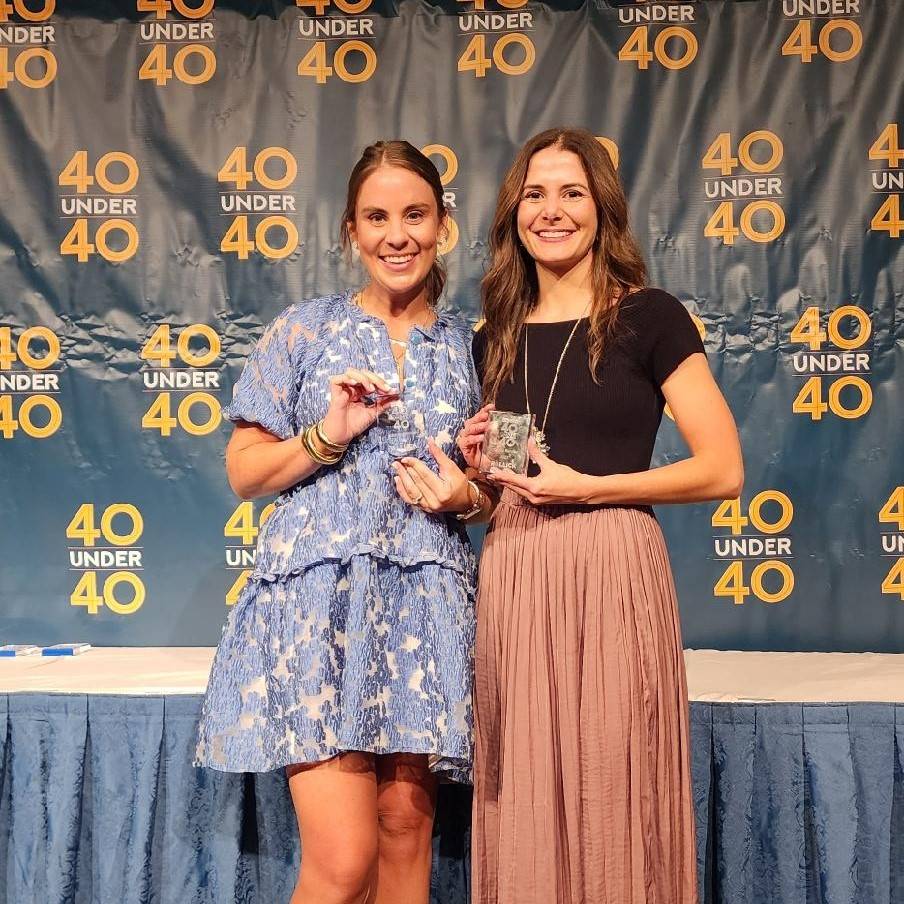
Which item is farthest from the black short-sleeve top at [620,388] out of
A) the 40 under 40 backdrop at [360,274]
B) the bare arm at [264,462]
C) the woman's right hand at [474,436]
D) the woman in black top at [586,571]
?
the 40 under 40 backdrop at [360,274]

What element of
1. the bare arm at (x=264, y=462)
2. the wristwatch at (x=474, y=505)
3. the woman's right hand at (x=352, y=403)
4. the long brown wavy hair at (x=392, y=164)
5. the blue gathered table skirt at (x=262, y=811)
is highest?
the long brown wavy hair at (x=392, y=164)

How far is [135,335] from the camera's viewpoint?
3328 millimetres

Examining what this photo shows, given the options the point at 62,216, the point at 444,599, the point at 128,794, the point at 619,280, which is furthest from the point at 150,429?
the point at 619,280

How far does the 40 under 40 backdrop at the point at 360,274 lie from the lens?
321 centimetres

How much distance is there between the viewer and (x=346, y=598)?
2020 mm

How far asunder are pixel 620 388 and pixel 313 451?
59 cm

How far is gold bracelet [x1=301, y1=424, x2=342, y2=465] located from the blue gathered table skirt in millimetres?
891

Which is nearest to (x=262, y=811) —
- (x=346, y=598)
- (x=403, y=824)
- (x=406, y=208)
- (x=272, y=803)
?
(x=272, y=803)

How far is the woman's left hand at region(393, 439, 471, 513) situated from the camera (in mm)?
2004

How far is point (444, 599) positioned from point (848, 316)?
5.98 feet

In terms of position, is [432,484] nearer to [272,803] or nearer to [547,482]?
[547,482]

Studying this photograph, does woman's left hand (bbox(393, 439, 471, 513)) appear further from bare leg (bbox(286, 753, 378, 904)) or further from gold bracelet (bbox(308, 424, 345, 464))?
bare leg (bbox(286, 753, 378, 904))

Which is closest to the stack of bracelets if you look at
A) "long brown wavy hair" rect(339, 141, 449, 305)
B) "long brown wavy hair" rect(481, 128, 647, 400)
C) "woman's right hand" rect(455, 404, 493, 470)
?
"woman's right hand" rect(455, 404, 493, 470)

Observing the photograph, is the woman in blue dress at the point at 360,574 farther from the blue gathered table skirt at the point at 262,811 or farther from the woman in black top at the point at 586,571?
the blue gathered table skirt at the point at 262,811
